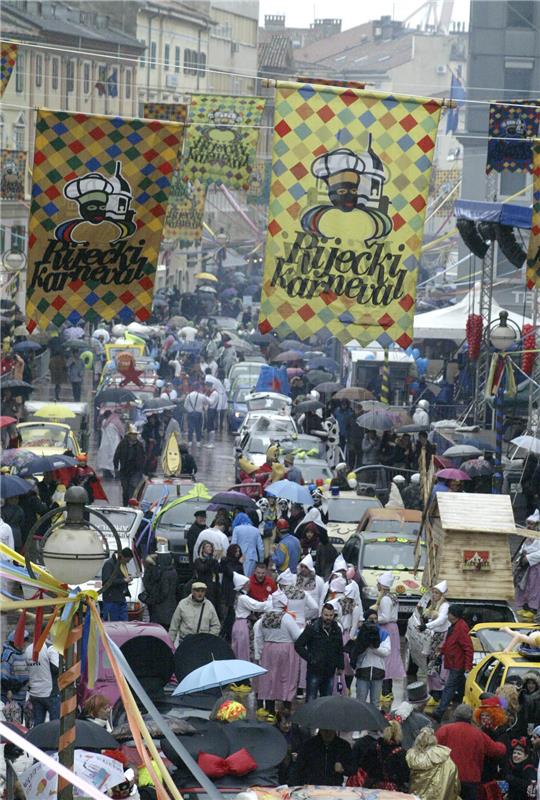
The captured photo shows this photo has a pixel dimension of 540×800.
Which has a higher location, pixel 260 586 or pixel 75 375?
pixel 260 586

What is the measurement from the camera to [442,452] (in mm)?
31531

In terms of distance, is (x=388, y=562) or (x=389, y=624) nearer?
(x=389, y=624)

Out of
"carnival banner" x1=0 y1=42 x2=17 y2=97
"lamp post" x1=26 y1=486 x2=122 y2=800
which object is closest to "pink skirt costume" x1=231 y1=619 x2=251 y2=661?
"lamp post" x1=26 y1=486 x2=122 y2=800

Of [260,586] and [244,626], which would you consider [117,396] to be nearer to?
[260,586]

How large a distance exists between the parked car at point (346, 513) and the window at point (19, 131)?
1967 inches

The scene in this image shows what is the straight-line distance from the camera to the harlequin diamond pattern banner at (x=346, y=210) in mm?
17438

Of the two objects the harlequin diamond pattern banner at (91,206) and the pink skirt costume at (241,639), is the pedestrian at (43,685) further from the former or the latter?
the harlequin diamond pattern banner at (91,206)

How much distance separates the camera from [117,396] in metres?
35.3

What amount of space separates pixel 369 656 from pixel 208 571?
8.62 feet

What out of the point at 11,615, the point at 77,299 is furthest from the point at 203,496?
the point at 77,299

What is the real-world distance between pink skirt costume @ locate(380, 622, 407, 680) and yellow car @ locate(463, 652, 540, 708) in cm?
109

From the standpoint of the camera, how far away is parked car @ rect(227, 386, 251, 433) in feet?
130

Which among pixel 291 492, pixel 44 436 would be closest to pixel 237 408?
pixel 44 436

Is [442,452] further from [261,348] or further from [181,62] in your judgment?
[181,62]
